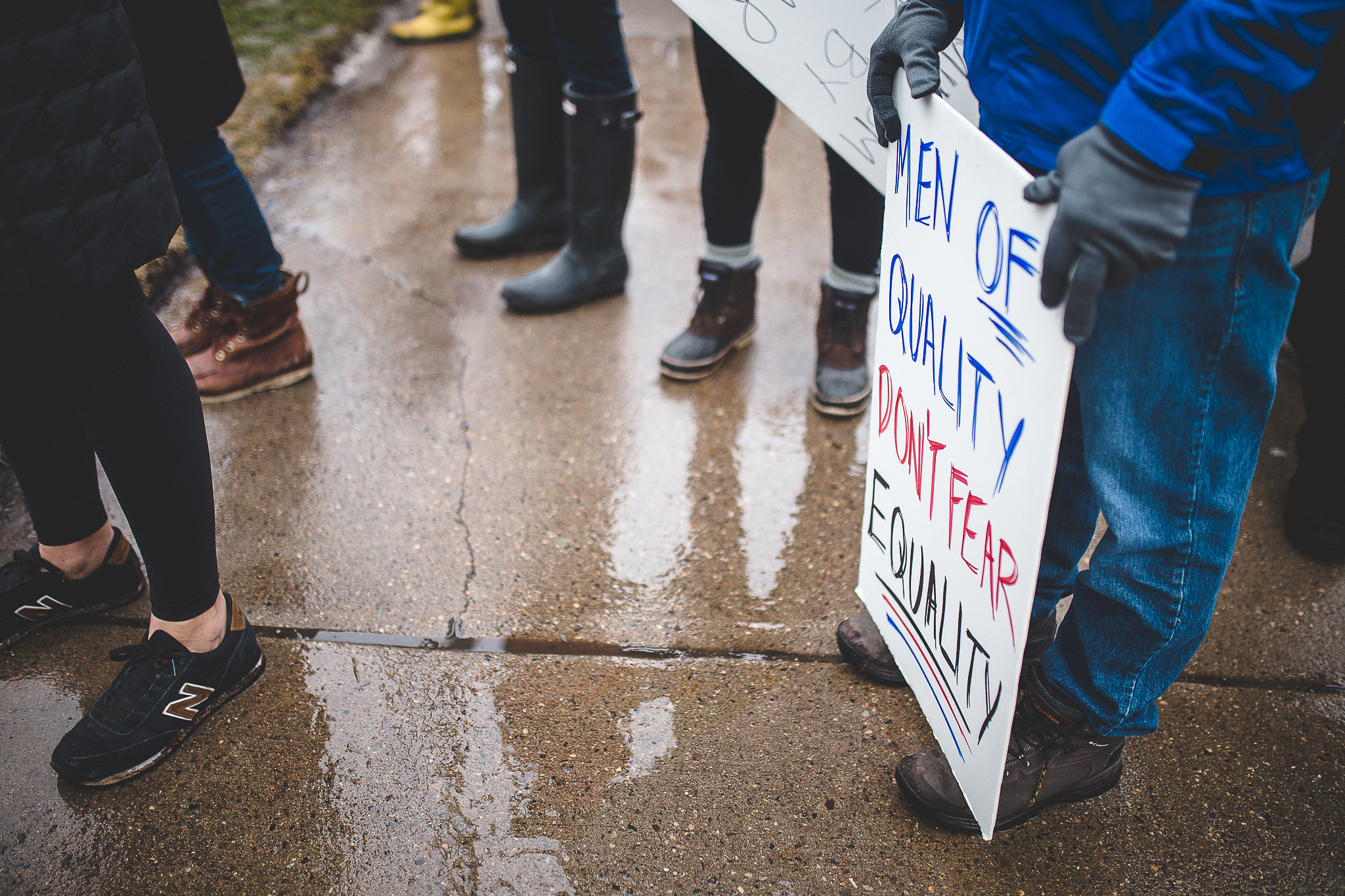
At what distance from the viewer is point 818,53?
1.79 meters

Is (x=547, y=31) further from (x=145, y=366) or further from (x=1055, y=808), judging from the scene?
(x=1055, y=808)

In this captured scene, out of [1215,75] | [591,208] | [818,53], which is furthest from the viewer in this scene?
[591,208]

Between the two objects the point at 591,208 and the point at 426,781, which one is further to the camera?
the point at 591,208

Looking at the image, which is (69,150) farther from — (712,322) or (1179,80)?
(712,322)

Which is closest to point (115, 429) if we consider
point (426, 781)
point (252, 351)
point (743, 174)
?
point (426, 781)

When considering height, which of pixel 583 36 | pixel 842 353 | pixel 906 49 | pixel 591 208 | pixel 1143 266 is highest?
pixel 906 49

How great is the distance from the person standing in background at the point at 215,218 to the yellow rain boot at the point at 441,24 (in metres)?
2.73

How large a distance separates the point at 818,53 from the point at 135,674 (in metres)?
1.71

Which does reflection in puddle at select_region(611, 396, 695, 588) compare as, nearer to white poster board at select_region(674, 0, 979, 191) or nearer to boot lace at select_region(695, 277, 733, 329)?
boot lace at select_region(695, 277, 733, 329)

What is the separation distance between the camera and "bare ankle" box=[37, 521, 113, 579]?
5.32 feet

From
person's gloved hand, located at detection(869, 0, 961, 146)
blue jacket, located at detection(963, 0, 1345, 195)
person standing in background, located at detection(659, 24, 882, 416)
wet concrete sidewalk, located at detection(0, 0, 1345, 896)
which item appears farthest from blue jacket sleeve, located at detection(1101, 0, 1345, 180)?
person standing in background, located at detection(659, 24, 882, 416)

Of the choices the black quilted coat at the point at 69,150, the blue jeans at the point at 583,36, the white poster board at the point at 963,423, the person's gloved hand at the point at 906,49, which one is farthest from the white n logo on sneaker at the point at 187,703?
the blue jeans at the point at 583,36

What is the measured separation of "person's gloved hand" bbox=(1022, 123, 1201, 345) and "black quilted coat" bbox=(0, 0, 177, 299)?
1166mm

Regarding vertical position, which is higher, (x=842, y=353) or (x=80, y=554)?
(x=80, y=554)
